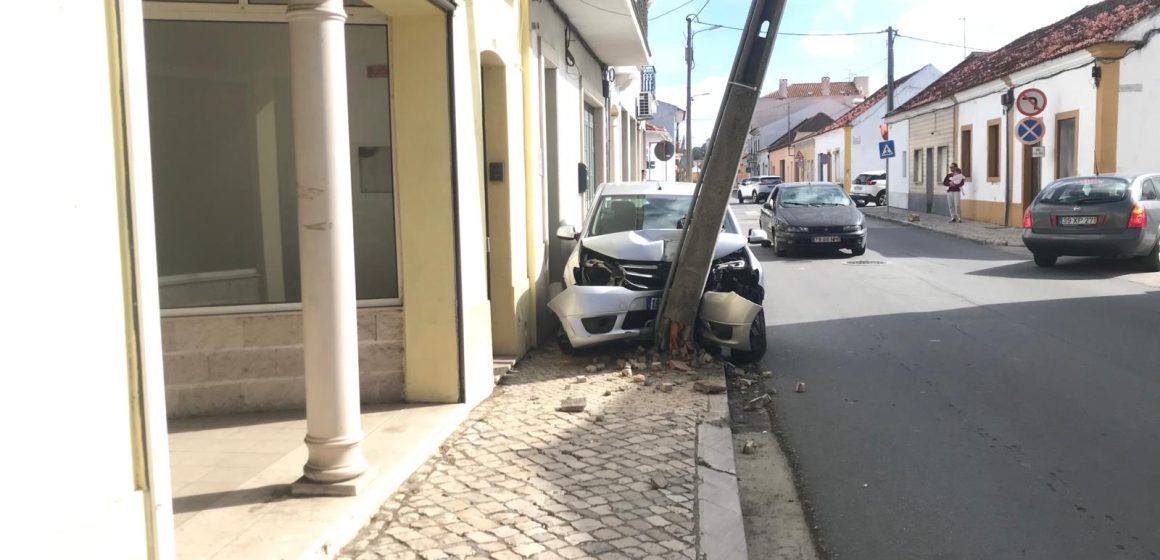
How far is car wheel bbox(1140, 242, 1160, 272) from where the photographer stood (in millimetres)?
15383

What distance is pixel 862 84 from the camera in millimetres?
100000

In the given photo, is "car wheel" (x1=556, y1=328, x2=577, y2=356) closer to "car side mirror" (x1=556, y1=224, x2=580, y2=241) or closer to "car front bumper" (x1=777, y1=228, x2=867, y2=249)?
"car side mirror" (x1=556, y1=224, x2=580, y2=241)

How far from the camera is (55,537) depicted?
292cm

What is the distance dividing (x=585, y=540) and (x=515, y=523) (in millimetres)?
395

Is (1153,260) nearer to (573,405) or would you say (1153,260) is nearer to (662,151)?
(573,405)

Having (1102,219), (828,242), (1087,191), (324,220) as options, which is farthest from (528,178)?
(828,242)

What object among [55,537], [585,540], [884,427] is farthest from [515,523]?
[884,427]

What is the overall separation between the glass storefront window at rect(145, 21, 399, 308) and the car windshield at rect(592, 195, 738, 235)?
3.77m

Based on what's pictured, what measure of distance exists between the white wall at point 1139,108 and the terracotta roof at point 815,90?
79737 mm

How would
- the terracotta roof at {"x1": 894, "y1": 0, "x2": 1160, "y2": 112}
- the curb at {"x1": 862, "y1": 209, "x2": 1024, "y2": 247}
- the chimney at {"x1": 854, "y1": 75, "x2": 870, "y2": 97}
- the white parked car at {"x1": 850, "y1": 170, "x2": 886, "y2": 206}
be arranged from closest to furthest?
1. the curb at {"x1": 862, "y1": 209, "x2": 1024, "y2": 247}
2. the terracotta roof at {"x1": 894, "y1": 0, "x2": 1160, "y2": 112}
3. the white parked car at {"x1": 850, "y1": 170, "x2": 886, "y2": 206}
4. the chimney at {"x1": 854, "y1": 75, "x2": 870, "y2": 97}

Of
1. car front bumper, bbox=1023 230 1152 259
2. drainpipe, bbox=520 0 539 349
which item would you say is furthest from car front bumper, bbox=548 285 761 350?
car front bumper, bbox=1023 230 1152 259

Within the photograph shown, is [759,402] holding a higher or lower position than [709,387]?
lower

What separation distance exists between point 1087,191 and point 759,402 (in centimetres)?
1070

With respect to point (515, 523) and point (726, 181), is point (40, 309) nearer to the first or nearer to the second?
point (515, 523)
